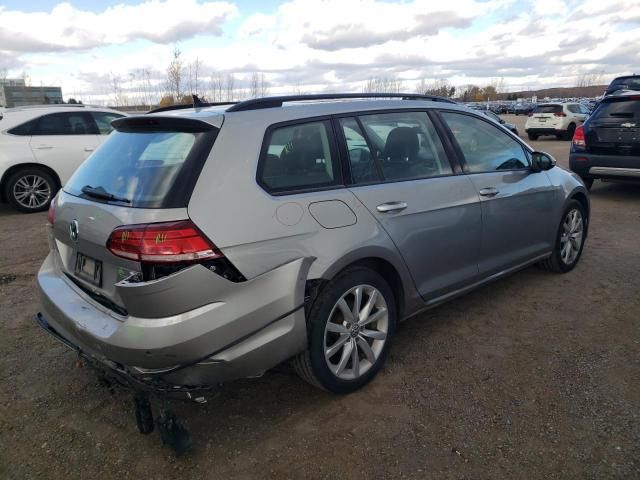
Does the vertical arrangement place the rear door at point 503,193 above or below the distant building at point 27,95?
below

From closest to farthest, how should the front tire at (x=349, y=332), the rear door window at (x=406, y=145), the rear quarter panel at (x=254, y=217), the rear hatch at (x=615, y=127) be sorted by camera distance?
the rear quarter panel at (x=254, y=217)
the front tire at (x=349, y=332)
the rear door window at (x=406, y=145)
the rear hatch at (x=615, y=127)

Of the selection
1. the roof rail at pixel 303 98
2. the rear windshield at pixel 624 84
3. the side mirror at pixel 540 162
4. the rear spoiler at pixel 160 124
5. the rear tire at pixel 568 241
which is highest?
the rear windshield at pixel 624 84

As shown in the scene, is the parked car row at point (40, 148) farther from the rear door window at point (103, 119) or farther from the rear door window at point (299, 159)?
the rear door window at point (299, 159)

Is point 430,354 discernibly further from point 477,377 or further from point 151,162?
point 151,162

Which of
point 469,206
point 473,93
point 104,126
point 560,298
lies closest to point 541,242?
point 560,298

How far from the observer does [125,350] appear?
2.28 meters

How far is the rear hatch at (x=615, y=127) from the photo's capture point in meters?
7.62

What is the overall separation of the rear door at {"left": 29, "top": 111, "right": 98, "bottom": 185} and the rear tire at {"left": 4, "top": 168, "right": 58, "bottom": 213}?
204 millimetres

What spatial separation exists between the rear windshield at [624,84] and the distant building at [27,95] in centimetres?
3820

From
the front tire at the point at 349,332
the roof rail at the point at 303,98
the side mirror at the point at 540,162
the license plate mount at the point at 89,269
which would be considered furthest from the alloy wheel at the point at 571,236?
the license plate mount at the point at 89,269

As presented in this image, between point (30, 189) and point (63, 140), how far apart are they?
3.08ft

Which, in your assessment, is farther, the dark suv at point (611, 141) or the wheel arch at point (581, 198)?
the dark suv at point (611, 141)

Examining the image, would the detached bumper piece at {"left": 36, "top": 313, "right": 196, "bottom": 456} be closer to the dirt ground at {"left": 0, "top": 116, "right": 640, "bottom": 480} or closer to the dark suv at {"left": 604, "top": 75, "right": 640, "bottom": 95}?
the dirt ground at {"left": 0, "top": 116, "right": 640, "bottom": 480}

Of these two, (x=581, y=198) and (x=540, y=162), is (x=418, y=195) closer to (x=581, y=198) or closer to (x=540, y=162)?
(x=540, y=162)
